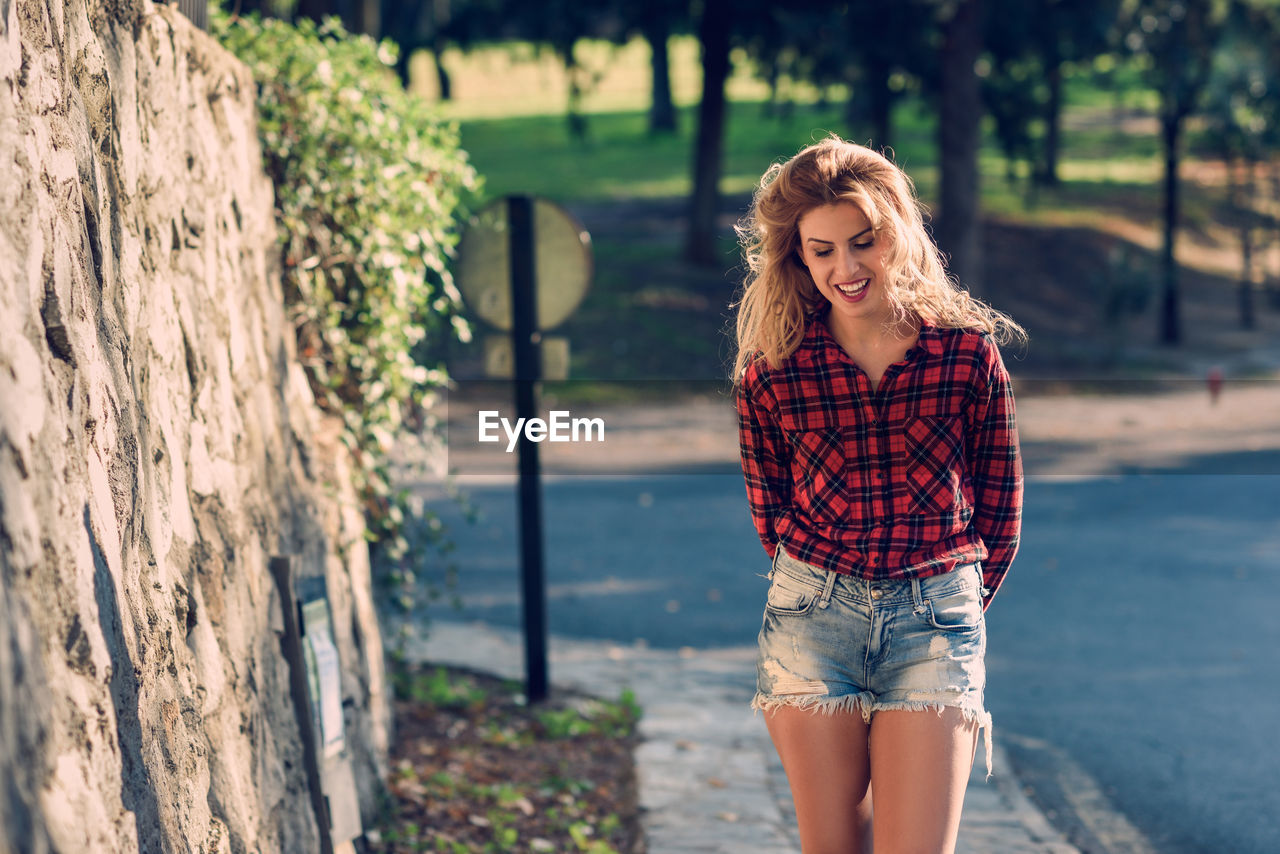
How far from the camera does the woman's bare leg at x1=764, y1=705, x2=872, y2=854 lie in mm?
3025

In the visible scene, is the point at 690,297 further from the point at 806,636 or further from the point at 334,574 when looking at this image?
the point at 806,636

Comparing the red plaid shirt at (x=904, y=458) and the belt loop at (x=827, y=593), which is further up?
the red plaid shirt at (x=904, y=458)

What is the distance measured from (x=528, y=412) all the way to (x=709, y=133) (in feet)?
66.3

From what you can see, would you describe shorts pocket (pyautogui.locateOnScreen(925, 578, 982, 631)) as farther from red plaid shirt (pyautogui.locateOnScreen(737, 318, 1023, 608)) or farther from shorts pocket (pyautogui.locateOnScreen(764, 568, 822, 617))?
shorts pocket (pyautogui.locateOnScreen(764, 568, 822, 617))

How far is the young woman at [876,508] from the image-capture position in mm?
2977

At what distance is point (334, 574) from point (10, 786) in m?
3.18

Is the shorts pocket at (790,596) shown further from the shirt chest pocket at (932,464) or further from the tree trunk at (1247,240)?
the tree trunk at (1247,240)

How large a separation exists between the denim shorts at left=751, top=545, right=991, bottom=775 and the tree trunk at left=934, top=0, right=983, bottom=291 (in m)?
19.3

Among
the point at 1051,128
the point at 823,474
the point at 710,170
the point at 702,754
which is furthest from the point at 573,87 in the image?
the point at 823,474

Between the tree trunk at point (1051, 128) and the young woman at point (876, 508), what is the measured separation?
1010 inches

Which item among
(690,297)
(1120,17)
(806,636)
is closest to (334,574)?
(806,636)

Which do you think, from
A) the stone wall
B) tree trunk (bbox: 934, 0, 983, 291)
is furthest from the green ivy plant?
tree trunk (bbox: 934, 0, 983, 291)

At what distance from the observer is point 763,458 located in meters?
3.31

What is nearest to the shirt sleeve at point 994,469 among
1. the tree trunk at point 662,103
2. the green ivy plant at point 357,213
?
the green ivy plant at point 357,213
